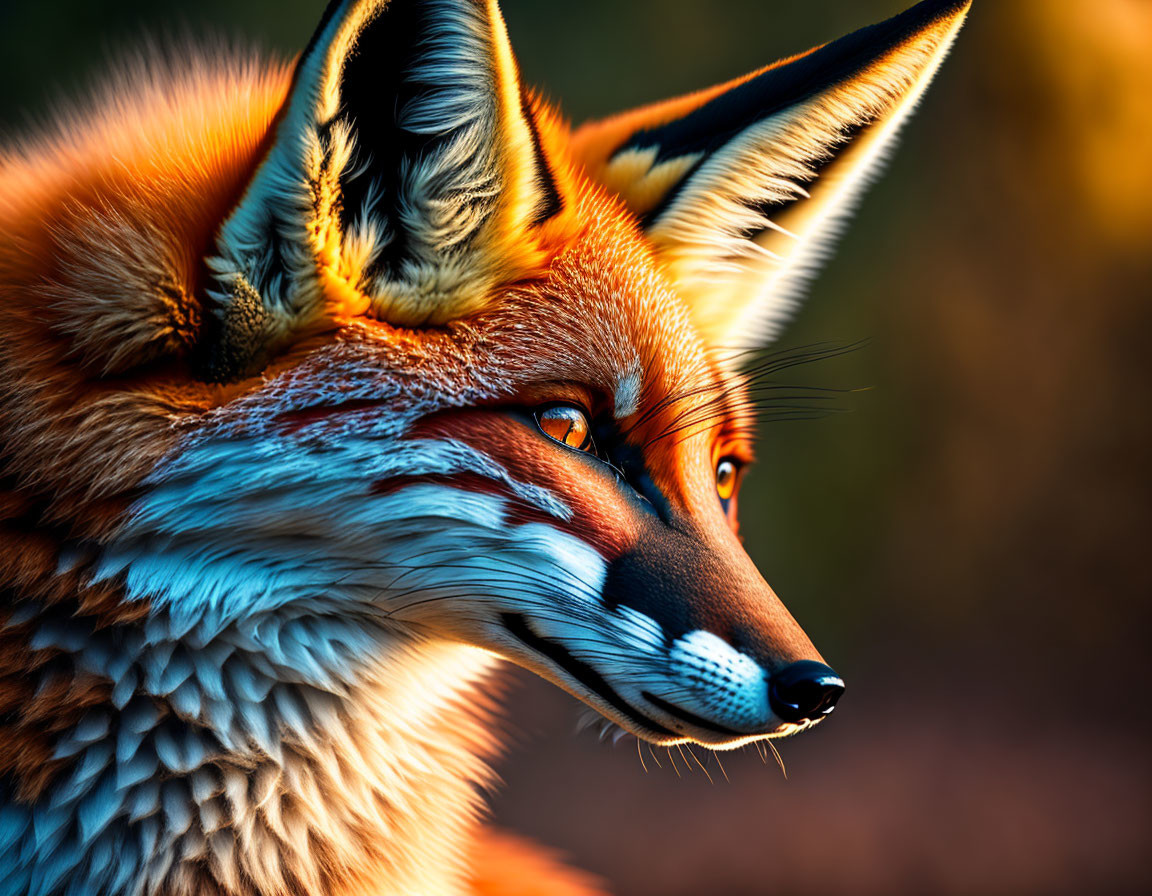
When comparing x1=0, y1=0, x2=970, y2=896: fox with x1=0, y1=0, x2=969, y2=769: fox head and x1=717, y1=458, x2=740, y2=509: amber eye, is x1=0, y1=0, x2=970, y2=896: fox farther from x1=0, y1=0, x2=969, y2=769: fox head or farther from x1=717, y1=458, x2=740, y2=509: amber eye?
x1=717, y1=458, x2=740, y2=509: amber eye

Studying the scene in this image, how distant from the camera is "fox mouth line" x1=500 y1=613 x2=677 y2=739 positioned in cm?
83

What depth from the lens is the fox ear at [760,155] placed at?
1.03 meters

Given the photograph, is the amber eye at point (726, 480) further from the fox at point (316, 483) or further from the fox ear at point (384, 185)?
the fox ear at point (384, 185)

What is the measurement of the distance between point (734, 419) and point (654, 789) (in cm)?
158

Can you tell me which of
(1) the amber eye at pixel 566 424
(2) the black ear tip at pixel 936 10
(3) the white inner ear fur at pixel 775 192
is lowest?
(1) the amber eye at pixel 566 424

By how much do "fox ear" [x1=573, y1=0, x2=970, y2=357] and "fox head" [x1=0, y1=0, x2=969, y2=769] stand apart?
23cm

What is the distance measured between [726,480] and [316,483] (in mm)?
541

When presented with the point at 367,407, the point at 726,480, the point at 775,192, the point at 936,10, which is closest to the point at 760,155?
the point at 775,192

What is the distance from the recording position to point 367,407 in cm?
83

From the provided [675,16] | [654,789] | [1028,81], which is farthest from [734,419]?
[1028,81]

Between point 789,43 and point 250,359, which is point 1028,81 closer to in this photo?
point 789,43

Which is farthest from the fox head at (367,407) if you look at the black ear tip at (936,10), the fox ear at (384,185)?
the black ear tip at (936,10)

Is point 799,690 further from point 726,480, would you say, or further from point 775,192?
point 775,192

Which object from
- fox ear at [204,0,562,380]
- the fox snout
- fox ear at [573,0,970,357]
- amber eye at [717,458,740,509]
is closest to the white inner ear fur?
fox ear at [573,0,970,357]
